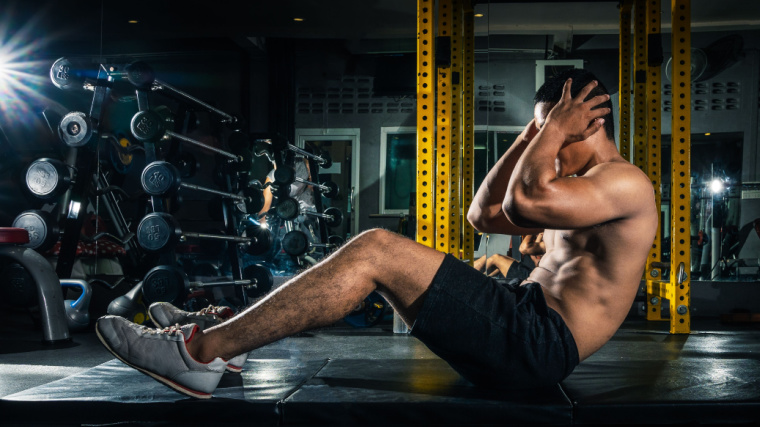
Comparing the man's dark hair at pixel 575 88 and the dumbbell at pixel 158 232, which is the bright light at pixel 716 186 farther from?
the dumbbell at pixel 158 232

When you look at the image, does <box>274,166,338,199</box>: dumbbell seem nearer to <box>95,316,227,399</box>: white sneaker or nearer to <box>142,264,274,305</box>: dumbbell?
<box>142,264,274,305</box>: dumbbell

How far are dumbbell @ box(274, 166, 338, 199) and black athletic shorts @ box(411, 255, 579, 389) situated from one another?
3.62m

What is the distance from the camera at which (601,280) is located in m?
1.63

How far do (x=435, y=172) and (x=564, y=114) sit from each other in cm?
202

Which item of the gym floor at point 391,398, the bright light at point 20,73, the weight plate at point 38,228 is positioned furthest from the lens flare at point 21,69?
the gym floor at point 391,398

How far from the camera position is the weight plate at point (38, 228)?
371 cm

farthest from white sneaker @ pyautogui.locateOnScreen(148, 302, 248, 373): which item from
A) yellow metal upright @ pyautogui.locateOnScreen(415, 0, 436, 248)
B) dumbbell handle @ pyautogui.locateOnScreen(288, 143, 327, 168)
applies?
dumbbell handle @ pyautogui.locateOnScreen(288, 143, 327, 168)

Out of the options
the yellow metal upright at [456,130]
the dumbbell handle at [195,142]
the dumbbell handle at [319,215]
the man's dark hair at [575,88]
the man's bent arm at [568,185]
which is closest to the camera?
the man's bent arm at [568,185]

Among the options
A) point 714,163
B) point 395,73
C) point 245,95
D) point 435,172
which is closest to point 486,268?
point 435,172

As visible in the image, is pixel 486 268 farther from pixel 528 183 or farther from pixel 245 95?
pixel 528 183

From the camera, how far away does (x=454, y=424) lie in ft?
4.73

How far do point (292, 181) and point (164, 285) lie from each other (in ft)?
5.77

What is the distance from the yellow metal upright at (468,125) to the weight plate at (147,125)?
2217 millimetres

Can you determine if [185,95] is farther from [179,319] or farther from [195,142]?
[179,319]
